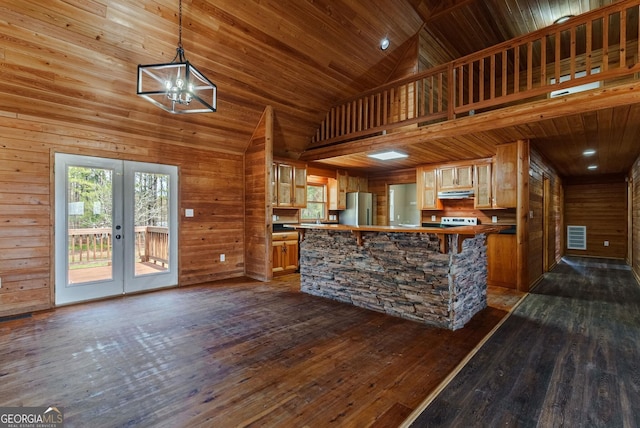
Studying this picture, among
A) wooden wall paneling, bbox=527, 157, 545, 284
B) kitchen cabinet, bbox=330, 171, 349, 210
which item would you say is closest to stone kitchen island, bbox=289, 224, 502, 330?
wooden wall paneling, bbox=527, 157, 545, 284

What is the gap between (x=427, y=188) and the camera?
263 inches

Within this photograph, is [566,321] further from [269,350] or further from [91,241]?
[91,241]

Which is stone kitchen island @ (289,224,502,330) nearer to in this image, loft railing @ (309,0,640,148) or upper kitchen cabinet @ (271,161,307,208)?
upper kitchen cabinet @ (271,161,307,208)

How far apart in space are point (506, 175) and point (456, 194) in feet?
3.72

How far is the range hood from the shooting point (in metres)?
6.00

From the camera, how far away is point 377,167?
7.22 meters

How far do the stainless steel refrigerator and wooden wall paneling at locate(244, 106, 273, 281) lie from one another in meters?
2.52

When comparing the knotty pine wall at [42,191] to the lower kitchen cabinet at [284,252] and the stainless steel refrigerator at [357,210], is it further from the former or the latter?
the stainless steel refrigerator at [357,210]

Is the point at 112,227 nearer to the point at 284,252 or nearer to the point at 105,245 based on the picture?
the point at 105,245

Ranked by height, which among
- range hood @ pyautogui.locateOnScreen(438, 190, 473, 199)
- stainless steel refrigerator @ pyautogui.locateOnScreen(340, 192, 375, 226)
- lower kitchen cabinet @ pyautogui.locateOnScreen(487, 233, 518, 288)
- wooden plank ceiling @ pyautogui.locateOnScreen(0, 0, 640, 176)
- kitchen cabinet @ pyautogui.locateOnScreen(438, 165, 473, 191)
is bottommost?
lower kitchen cabinet @ pyautogui.locateOnScreen(487, 233, 518, 288)

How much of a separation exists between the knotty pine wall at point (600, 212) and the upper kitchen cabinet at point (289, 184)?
8.37m

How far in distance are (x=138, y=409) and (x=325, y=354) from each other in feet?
4.70

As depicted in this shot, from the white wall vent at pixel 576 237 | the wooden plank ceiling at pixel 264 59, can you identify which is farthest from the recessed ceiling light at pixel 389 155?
the white wall vent at pixel 576 237

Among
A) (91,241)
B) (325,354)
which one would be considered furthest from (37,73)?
(325,354)
